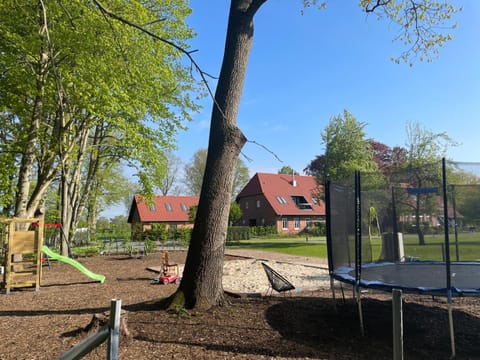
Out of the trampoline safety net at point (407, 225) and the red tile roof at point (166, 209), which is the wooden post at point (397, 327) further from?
the red tile roof at point (166, 209)

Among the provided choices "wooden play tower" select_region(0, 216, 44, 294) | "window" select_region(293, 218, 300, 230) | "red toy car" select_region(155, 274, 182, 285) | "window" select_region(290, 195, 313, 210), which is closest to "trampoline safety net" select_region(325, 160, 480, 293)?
"red toy car" select_region(155, 274, 182, 285)

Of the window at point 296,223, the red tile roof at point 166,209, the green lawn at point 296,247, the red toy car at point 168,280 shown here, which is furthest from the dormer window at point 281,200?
the red toy car at point 168,280

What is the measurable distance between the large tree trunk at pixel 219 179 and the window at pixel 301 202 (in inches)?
1525

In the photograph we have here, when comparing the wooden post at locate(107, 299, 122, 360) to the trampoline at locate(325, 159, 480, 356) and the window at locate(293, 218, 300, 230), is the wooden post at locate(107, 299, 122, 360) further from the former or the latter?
the window at locate(293, 218, 300, 230)

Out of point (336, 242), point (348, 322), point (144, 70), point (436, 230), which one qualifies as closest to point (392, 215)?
point (436, 230)

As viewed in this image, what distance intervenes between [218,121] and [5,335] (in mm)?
4315

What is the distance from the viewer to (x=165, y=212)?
43781 millimetres

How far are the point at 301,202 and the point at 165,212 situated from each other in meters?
17.3

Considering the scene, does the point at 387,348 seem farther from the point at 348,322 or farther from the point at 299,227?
the point at 299,227

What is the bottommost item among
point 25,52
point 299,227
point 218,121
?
point 299,227

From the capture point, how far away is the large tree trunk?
17.7 feet

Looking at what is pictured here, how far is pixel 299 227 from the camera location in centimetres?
4238

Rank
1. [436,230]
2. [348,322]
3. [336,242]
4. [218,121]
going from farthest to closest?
[436,230], [336,242], [218,121], [348,322]

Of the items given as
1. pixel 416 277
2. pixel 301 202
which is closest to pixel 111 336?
pixel 416 277
